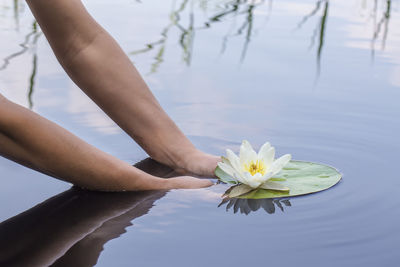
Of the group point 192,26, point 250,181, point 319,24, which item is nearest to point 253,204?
point 250,181

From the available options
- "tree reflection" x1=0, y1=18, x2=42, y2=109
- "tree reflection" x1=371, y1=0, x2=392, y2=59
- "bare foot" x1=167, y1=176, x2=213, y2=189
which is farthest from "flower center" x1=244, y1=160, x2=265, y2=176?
"tree reflection" x1=371, y1=0, x2=392, y2=59

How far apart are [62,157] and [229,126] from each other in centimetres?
73

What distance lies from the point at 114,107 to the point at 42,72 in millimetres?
748

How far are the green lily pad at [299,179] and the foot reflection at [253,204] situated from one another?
0.4 inches

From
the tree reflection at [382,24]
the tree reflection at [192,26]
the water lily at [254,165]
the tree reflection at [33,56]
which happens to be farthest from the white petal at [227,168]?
the tree reflection at [382,24]

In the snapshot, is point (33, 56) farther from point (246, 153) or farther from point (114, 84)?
point (246, 153)

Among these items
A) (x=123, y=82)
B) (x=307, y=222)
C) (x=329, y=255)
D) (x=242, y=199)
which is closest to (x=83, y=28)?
(x=123, y=82)

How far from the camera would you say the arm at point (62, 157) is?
1.55m

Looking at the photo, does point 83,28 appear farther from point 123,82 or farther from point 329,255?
point 329,255

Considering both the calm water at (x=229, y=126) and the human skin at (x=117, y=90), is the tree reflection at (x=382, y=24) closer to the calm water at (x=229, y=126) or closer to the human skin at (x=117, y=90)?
the calm water at (x=229, y=126)

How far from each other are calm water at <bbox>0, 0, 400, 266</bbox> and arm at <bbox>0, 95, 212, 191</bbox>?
0.04 metres

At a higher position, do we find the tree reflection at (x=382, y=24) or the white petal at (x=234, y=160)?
the tree reflection at (x=382, y=24)

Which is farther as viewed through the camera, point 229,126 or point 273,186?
point 229,126

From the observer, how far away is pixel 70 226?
5.03ft
